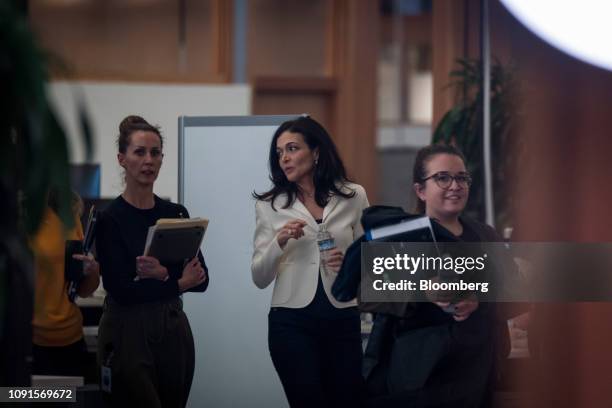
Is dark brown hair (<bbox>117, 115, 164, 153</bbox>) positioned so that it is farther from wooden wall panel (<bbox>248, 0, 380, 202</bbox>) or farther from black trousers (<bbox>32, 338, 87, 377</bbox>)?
wooden wall panel (<bbox>248, 0, 380, 202</bbox>)

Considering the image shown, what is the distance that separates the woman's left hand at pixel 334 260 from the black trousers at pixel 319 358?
153 millimetres

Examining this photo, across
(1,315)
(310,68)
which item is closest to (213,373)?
(1,315)

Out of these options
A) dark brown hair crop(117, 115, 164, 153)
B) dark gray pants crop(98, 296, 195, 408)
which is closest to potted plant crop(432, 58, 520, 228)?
dark brown hair crop(117, 115, 164, 153)

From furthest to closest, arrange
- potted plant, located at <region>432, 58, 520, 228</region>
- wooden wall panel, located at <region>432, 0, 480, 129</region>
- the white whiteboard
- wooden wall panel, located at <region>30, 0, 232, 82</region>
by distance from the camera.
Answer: wooden wall panel, located at <region>30, 0, 232, 82</region>, wooden wall panel, located at <region>432, 0, 480, 129</region>, potted plant, located at <region>432, 58, 520, 228</region>, the white whiteboard

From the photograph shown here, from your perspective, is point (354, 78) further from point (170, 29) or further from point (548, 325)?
point (548, 325)

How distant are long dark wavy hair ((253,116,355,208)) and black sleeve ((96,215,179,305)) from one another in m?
0.43

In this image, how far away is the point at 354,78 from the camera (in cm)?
796

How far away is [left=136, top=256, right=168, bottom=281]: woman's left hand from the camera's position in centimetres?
299

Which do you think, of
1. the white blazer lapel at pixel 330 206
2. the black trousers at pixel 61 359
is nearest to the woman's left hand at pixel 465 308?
Result: the white blazer lapel at pixel 330 206

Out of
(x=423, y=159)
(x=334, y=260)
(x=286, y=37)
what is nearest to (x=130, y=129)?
(x=334, y=260)

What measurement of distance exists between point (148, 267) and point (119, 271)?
0.09 m

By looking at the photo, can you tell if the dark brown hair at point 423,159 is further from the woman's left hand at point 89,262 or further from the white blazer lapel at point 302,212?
the woman's left hand at point 89,262

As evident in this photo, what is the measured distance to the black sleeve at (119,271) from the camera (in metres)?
3.03

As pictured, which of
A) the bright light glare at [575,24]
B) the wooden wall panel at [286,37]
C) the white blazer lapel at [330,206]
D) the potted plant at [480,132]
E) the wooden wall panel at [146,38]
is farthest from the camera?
the wooden wall panel at [286,37]
